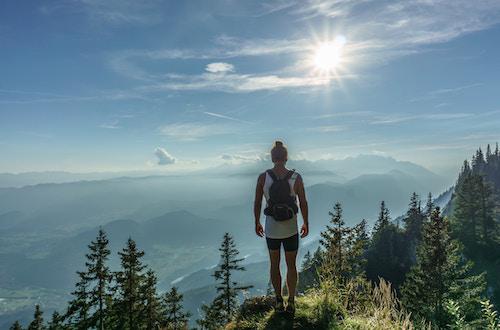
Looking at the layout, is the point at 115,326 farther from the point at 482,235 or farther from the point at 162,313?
the point at 482,235

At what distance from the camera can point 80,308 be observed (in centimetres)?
2738

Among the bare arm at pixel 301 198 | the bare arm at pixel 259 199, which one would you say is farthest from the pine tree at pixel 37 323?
the bare arm at pixel 301 198

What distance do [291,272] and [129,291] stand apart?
74.7 ft

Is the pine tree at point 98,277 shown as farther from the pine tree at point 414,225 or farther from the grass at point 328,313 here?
the pine tree at point 414,225

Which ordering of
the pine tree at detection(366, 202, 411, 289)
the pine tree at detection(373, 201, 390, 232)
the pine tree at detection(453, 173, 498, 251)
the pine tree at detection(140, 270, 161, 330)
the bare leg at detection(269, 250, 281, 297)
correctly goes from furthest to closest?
1. the pine tree at detection(373, 201, 390, 232)
2. the pine tree at detection(366, 202, 411, 289)
3. the pine tree at detection(453, 173, 498, 251)
4. the pine tree at detection(140, 270, 161, 330)
5. the bare leg at detection(269, 250, 281, 297)

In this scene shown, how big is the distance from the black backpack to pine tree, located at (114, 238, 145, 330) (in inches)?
868

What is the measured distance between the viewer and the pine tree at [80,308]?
2688 cm

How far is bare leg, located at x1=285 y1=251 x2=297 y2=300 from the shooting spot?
7363mm

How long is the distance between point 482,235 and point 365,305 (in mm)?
59412

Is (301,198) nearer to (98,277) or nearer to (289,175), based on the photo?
(289,175)

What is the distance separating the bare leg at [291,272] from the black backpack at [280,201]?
87cm

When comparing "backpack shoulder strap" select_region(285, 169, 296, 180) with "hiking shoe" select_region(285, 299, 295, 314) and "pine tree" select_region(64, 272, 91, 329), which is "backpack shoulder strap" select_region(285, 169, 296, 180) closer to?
"hiking shoe" select_region(285, 299, 295, 314)

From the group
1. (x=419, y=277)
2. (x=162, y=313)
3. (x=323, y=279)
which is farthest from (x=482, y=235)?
(x=323, y=279)

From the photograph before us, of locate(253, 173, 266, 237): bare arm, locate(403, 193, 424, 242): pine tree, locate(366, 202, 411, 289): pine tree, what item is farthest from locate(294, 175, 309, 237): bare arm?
locate(403, 193, 424, 242): pine tree
